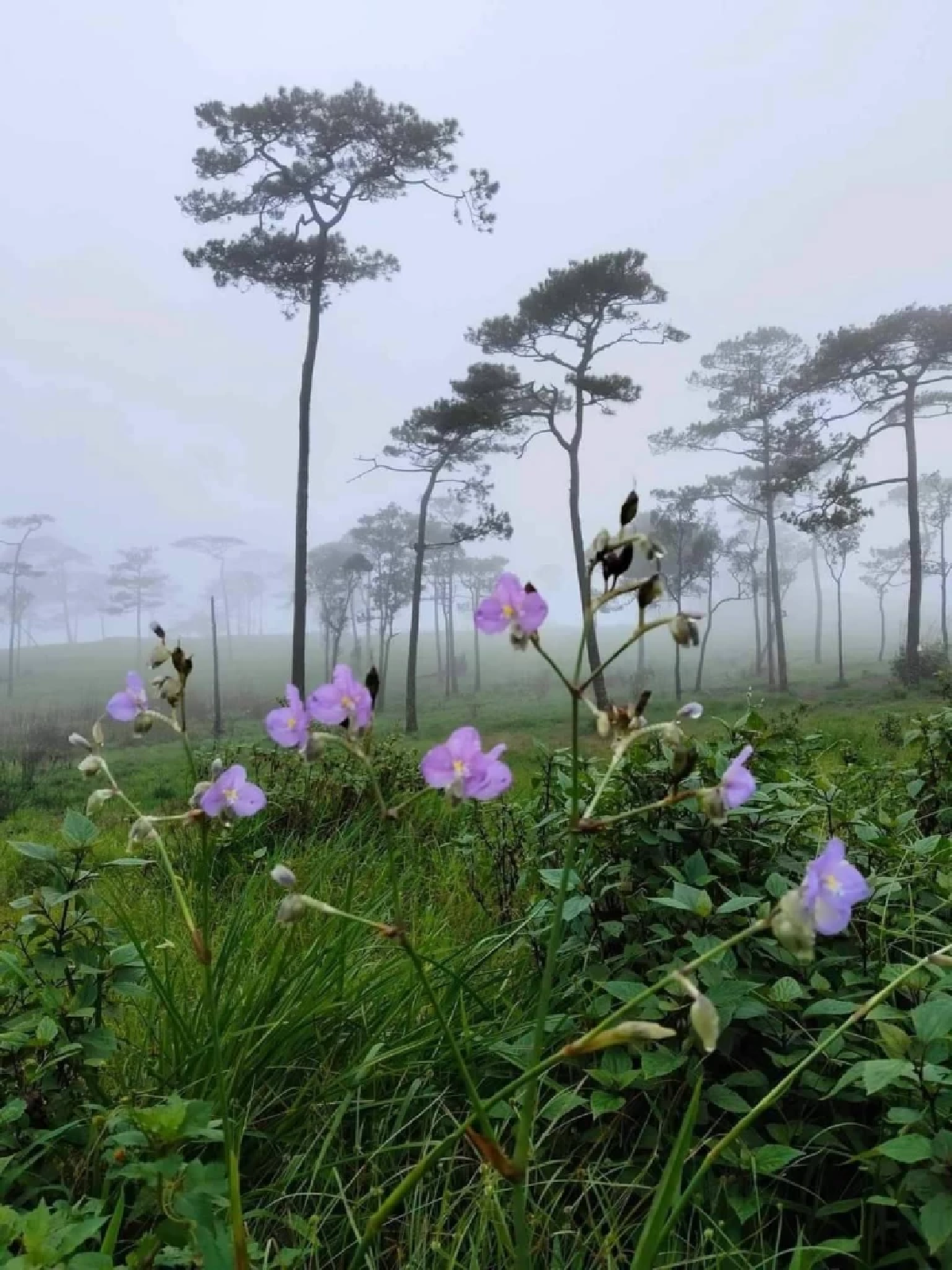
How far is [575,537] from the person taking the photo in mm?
12414

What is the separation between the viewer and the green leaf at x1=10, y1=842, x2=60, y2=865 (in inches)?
56.8

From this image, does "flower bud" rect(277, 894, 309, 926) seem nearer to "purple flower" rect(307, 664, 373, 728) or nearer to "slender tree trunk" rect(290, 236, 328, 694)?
"purple flower" rect(307, 664, 373, 728)

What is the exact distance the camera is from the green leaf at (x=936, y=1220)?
1.07m

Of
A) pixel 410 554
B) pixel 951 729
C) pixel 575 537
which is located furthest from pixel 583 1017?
pixel 410 554

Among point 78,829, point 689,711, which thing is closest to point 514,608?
point 689,711

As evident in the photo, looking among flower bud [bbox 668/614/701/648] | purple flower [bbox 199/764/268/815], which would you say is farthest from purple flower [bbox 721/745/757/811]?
purple flower [bbox 199/764/268/815]

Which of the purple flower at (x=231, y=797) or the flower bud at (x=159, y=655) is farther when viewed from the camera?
the flower bud at (x=159, y=655)

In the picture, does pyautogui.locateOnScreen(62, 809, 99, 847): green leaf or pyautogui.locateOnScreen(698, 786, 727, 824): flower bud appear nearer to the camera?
pyautogui.locateOnScreen(698, 786, 727, 824): flower bud

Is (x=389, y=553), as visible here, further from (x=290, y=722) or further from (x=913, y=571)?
(x=290, y=722)

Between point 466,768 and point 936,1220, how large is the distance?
105 cm

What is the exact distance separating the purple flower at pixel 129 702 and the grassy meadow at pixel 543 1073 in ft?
0.78

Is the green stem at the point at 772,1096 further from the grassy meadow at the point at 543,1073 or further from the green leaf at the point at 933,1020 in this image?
the green leaf at the point at 933,1020

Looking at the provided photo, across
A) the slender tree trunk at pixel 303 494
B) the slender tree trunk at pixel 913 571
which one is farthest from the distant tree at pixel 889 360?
the slender tree trunk at pixel 303 494

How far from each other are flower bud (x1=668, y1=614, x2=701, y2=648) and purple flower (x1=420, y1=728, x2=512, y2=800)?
0.70 feet
